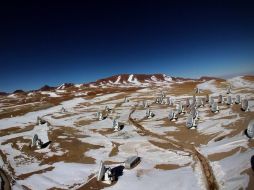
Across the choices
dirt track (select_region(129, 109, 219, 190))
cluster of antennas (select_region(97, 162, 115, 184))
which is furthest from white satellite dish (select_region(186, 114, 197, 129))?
cluster of antennas (select_region(97, 162, 115, 184))

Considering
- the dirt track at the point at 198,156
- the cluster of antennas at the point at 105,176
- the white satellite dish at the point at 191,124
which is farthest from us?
the white satellite dish at the point at 191,124

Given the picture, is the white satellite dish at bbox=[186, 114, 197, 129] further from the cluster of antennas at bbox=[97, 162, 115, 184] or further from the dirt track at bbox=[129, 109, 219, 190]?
the cluster of antennas at bbox=[97, 162, 115, 184]

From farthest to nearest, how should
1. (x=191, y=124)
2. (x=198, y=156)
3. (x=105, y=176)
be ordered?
1. (x=191, y=124)
2. (x=198, y=156)
3. (x=105, y=176)

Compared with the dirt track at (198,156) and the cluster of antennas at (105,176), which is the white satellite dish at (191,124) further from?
the cluster of antennas at (105,176)

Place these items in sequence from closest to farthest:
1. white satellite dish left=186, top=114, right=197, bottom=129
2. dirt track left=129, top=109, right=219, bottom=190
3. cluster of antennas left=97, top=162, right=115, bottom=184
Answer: dirt track left=129, top=109, right=219, bottom=190 < cluster of antennas left=97, top=162, right=115, bottom=184 < white satellite dish left=186, top=114, right=197, bottom=129

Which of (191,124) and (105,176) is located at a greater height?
(191,124)

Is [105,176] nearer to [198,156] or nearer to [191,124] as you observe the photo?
[198,156]

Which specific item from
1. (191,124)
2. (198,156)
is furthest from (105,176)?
(191,124)

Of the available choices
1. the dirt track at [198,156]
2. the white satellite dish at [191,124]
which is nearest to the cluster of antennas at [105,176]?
the dirt track at [198,156]

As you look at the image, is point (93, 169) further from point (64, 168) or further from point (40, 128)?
point (40, 128)

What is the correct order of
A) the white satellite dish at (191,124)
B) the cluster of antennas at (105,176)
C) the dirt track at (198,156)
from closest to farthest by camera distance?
1. the dirt track at (198,156)
2. the cluster of antennas at (105,176)
3. the white satellite dish at (191,124)

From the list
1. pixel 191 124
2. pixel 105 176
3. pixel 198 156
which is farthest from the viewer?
pixel 191 124
